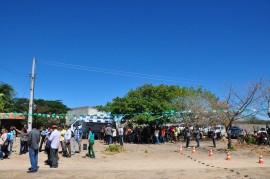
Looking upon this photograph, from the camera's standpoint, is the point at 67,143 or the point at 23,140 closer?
the point at 67,143

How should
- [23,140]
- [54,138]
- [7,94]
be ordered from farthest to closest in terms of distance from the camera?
[7,94] → [23,140] → [54,138]

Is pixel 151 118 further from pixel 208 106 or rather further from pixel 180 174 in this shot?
pixel 180 174

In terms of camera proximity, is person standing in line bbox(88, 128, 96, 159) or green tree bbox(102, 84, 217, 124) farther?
green tree bbox(102, 84, 217, 124)

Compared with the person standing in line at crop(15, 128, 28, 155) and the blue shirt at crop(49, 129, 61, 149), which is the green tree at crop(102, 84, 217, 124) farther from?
the blue shirt at crop(49, 129, 61, 149)

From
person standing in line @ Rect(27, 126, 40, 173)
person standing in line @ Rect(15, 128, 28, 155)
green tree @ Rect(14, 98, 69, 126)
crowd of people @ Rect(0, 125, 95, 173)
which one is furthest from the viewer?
green tree @ Rect(14, 98, 69, 126)

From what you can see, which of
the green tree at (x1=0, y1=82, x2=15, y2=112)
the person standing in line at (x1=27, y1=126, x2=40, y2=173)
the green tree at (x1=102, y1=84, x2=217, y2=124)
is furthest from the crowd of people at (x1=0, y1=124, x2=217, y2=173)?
the green tree at (x1=0, y1=82, x2=15, y2=112)

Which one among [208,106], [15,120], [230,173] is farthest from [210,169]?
[15,120]

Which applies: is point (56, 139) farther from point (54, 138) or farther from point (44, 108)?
point (44, 108)

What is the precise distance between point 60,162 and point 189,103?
2596 cm

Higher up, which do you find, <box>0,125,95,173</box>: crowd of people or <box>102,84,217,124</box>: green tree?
<box>102,84,217,124</box>: green tree

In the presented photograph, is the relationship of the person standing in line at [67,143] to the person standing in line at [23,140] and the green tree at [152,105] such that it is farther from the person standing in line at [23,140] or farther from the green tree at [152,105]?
the green tree at [152,105]

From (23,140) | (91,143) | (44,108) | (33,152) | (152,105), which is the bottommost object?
(33,152)

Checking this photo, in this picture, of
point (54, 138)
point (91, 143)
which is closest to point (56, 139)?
point (54, 138)

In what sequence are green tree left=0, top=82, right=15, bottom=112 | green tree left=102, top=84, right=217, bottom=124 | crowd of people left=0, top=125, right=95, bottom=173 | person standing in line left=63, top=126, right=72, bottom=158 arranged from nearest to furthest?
crowd of people left=0, top=125, right=95, bottom=173
person standing in line left=63, top=126, right=72, bottom=158
green tree left=102, top=84, right=217, bottom=124
green tree left=0, top=82, right=15, bottom=112
